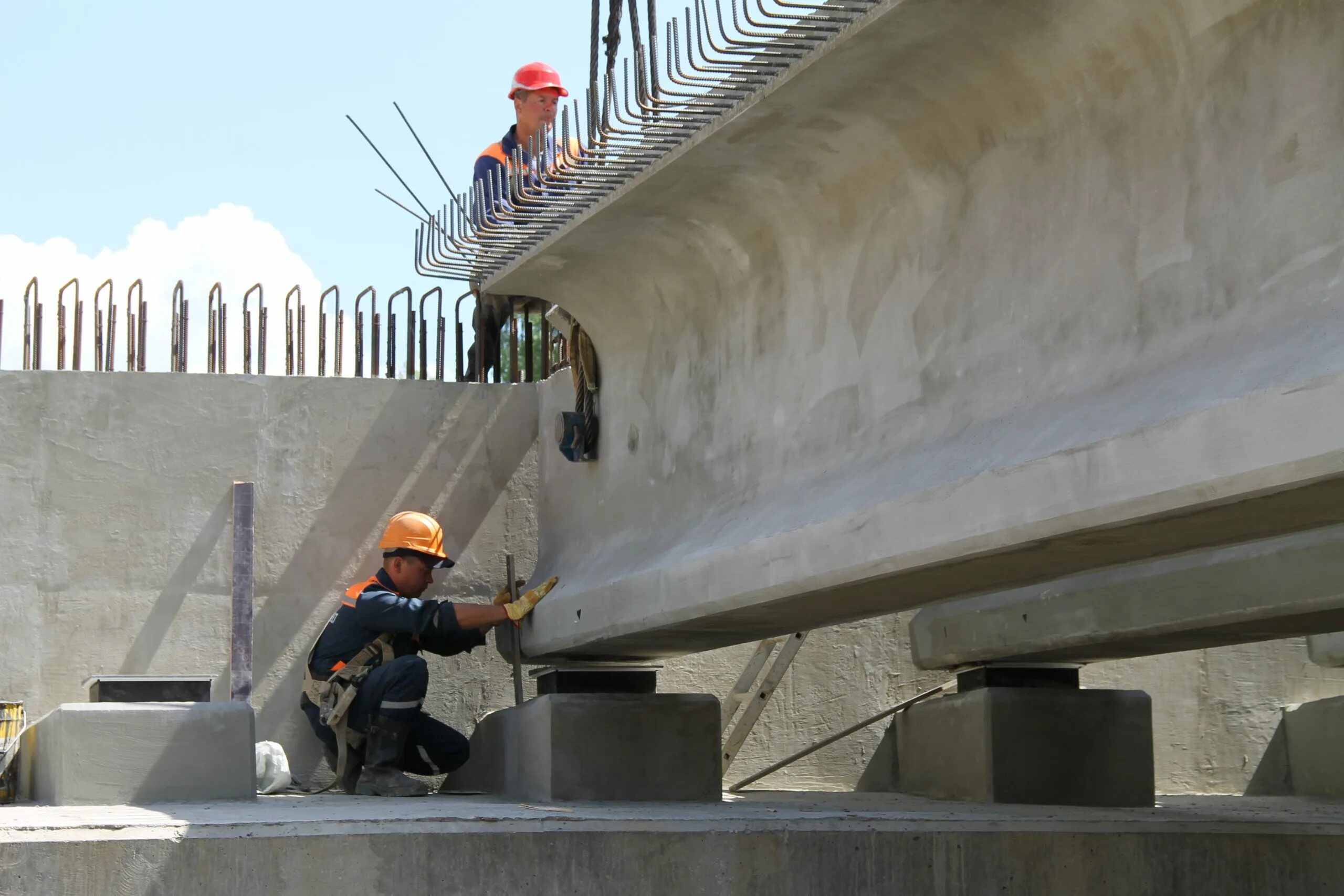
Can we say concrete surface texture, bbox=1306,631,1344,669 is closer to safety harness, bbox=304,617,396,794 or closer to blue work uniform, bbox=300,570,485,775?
blue work uniform, bbox=300,570,485,775

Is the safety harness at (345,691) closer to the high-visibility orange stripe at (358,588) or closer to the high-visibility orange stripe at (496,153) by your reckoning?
the high-visibility orange stripe at (358,588)

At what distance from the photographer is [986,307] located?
19.6ft

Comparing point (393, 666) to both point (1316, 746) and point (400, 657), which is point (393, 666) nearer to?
point (400, 657)

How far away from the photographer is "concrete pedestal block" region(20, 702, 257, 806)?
28.2 ft

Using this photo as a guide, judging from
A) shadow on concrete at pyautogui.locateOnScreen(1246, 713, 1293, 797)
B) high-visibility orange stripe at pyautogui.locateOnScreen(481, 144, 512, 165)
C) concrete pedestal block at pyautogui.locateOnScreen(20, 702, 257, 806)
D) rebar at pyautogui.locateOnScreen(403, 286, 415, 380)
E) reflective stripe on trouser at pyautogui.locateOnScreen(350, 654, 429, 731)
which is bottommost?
shadow on concrete at pyautogui.locateOnScreen(1246, 713, 1293, 797)

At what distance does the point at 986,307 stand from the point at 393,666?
508 cm

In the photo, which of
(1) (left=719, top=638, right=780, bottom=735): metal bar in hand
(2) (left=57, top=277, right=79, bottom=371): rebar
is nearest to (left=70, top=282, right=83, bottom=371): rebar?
(2) (left=57, top=277, right=79, bottom=371): rebar

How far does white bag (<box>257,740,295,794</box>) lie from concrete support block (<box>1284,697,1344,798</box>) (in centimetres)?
738

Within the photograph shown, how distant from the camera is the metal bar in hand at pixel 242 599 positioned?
A: 422 inches

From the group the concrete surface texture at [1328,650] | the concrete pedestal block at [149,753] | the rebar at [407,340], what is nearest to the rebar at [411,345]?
the rebar at [407,340]

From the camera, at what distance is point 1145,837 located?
27.3 feet

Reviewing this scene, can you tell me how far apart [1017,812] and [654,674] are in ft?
7.42

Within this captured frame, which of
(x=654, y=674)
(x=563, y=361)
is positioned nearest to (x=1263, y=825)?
(x=654, y=674)

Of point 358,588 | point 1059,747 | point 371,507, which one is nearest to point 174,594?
point 358,588
